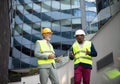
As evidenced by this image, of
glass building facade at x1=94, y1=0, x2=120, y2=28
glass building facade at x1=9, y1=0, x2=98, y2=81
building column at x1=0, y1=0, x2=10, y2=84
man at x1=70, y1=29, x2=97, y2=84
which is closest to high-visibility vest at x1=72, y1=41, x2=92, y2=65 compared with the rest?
man at x1=70, y1=29, x2=97, y2=84

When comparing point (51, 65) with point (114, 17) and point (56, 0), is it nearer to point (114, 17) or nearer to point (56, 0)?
point (114, 17)

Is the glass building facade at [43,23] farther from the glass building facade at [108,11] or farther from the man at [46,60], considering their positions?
the man at [46,60]

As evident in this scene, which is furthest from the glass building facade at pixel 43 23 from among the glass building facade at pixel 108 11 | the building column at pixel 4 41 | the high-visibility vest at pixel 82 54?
the building column at pixel 4 41

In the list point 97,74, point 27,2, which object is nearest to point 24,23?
point 27,2

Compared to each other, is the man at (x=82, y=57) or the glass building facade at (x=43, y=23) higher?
the man at (x=82, y=57)

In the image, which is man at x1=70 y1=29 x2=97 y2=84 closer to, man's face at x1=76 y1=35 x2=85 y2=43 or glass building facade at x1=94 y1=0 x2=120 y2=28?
man's face at x1=76 y1=35 x2=85 y2=43

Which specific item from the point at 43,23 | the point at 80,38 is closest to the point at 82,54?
the point at 80,38

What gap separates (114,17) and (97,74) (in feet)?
6.60

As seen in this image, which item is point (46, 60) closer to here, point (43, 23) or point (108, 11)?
point (108, 11)

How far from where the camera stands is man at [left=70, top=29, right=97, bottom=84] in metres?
7.74

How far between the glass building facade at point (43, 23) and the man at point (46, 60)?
38.9m

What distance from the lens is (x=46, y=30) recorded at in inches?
293

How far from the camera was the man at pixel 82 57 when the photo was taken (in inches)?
305

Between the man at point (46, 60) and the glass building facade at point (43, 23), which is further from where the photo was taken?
the glass building facade at point (43, 23)
